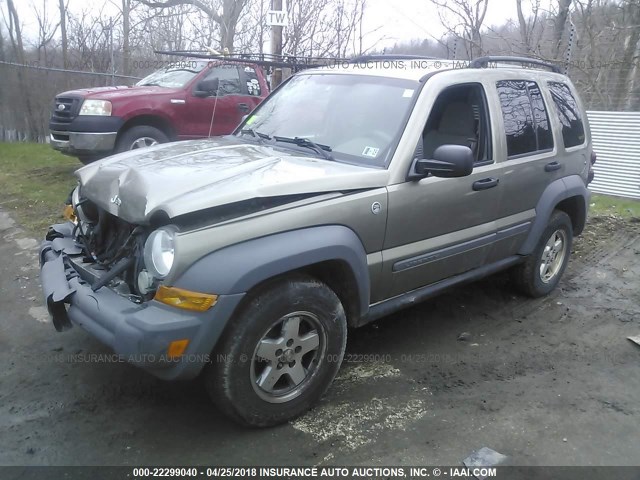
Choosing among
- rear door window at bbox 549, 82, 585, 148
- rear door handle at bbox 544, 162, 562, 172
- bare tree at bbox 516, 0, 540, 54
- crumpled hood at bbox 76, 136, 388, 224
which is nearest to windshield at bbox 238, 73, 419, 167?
crumpled hood at bbox 76, 136, 388, 224

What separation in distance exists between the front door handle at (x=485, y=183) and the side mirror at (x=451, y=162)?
23.1 inches

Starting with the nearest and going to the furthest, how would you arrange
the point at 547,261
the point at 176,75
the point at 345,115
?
the point at 345,115 < the point at 547,261 < the point at 176,75

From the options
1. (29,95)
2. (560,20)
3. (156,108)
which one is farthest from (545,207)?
(29,95)

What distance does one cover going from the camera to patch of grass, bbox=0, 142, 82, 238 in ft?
23.1

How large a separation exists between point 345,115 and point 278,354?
175cm

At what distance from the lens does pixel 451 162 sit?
3.32 metres

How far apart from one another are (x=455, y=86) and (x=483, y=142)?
48 centimetres

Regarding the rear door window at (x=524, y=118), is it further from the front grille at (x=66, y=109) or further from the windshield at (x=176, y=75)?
the front grille at (x=66, y=109)

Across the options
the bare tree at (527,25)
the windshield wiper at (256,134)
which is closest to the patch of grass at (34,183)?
the windshield wiper at (256,134)

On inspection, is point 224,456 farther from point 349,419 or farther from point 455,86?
point 455,86

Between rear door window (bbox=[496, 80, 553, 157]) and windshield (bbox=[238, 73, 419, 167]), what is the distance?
3.21ft

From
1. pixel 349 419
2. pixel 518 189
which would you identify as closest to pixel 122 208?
pixel 349 419

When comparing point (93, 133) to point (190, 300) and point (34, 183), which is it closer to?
point (34, 183)

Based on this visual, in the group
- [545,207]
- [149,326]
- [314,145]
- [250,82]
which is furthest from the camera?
[250,82]
